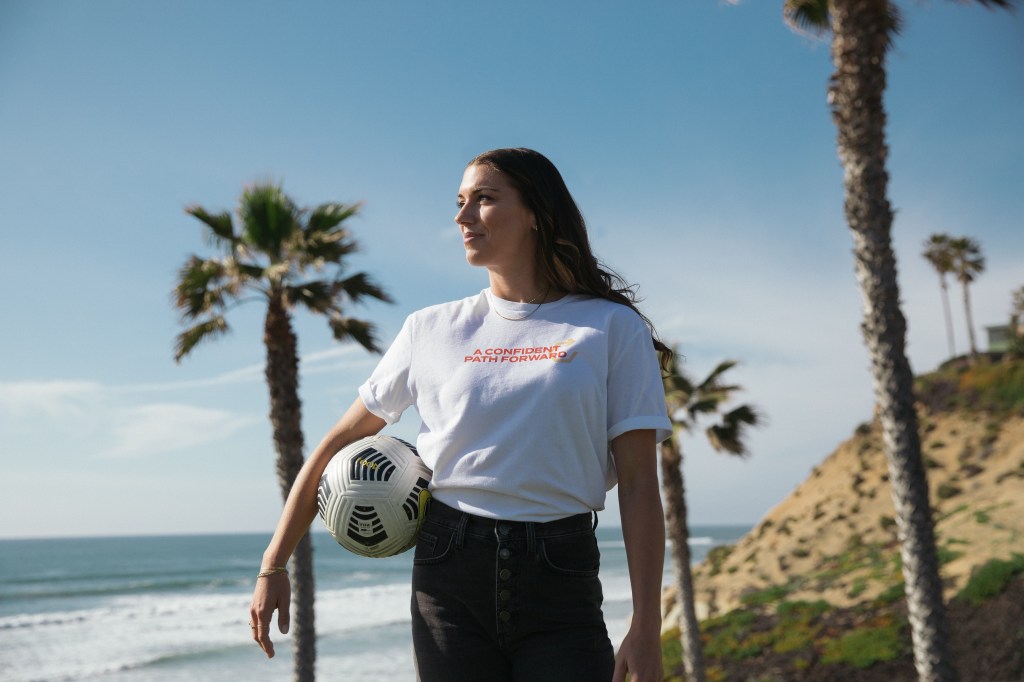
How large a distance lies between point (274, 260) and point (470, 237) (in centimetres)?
1216

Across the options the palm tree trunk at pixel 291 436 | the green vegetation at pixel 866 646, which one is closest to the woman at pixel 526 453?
the palm tree trunk at pixel 291 436

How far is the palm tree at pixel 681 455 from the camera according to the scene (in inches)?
682

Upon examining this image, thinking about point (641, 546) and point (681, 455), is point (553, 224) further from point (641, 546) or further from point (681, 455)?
point (681, 455)

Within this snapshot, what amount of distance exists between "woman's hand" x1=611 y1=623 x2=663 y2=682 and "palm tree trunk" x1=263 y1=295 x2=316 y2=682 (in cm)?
1112

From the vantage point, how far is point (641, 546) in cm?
227

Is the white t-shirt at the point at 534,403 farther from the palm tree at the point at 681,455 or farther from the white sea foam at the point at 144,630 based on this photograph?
the white sea foam at the point at 144,630

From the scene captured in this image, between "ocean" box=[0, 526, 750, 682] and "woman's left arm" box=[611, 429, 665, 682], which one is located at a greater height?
"woman's left arm" box=[611, 429, 665, 682]

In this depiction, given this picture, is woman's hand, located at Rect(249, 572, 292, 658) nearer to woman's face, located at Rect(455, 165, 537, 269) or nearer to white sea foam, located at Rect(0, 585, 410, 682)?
woman's face, located at Rect(455, 165, 537, 269)

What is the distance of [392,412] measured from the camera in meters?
2.66

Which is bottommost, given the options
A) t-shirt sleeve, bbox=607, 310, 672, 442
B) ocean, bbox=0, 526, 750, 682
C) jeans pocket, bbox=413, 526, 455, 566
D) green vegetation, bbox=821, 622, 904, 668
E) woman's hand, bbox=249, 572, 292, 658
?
ocean, bbox=0, 526, 750, 682

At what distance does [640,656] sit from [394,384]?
1.02 m

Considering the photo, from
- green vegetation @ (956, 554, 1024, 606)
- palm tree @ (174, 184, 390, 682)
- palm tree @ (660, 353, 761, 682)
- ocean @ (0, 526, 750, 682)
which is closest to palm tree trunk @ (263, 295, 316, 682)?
palm tree @ (174, 184, 390, 682)

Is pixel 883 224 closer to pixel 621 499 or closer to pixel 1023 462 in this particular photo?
pixel 621 499

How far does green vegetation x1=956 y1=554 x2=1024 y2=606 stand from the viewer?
55.9ft
